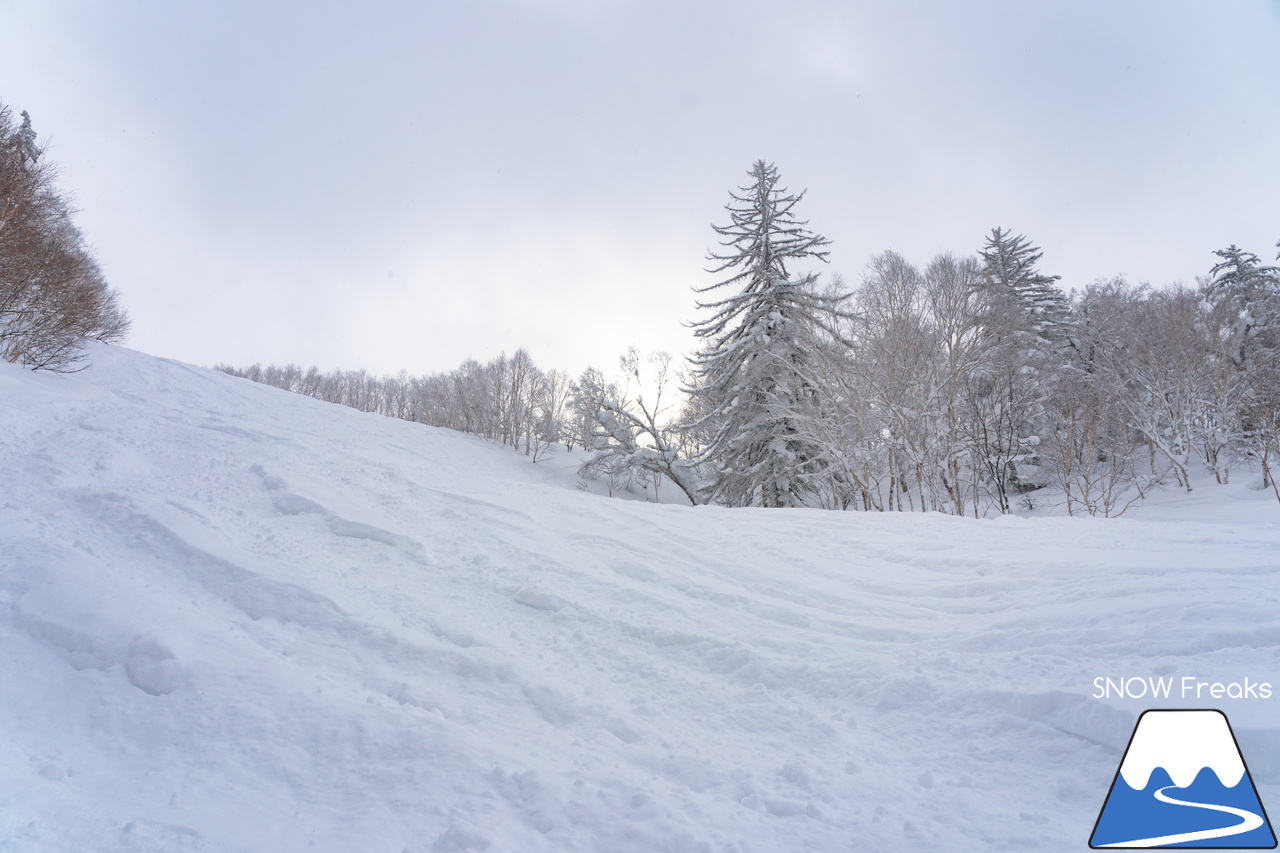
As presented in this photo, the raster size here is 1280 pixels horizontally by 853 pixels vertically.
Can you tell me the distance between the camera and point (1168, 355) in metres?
19.5

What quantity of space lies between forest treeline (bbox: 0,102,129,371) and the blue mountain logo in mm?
16677

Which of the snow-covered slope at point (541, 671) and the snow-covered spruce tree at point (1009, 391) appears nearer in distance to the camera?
the snow-covered slope at point (541, 671)

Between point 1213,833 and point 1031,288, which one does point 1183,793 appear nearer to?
point 1213,833

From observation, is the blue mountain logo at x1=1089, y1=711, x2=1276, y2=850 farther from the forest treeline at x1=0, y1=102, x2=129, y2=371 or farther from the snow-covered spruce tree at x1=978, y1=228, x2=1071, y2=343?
the snow-covered spruce tree at x1=978, y1=228, x2=1071, y2=343

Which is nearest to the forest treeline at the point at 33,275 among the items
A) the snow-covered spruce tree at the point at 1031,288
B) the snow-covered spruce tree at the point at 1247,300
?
the snow-covered spruce tree at the point at 1031,288

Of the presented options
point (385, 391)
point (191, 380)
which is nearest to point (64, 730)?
point (191, 380)

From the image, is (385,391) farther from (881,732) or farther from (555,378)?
(881,732)

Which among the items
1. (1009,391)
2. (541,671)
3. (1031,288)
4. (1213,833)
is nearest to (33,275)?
(541,671)

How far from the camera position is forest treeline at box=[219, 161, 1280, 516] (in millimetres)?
13578

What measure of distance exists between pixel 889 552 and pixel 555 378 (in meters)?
30.2

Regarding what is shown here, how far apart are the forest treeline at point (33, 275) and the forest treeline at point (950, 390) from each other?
1671cm

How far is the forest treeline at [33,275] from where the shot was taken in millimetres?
9969

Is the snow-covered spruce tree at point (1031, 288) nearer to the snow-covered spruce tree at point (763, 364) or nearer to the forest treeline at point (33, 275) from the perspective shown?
the snow-covered spruce tree at point (763, 364)

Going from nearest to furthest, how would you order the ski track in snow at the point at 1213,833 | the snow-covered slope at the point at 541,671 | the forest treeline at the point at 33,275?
the ski track in snow at the point at 1213,833 → the snow-covered slope at the point at 541,671 → the forest treeline at the point at 33,275
